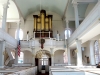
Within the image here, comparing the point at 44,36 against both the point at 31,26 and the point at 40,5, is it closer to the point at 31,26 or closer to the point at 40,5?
the point at 31,26

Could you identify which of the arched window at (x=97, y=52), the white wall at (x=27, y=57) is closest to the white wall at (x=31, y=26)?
the white wall at (x=27, y=57)

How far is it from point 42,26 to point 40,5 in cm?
362

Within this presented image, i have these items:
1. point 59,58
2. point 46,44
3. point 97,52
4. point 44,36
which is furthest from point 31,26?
point 97,52

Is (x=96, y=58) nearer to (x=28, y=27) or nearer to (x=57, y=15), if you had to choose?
(x=57, y=15)

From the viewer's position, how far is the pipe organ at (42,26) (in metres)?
19.1

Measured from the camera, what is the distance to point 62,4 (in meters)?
18.7

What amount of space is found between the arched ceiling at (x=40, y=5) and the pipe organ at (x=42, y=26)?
1525mm

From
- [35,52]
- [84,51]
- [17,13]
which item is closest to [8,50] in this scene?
[35,52]

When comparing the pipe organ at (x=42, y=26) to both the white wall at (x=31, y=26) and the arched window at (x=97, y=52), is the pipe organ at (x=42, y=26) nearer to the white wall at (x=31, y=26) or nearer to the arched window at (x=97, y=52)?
the white wall at (x=31, y=26)

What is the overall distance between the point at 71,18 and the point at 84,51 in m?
5.30

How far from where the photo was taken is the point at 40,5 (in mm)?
20750

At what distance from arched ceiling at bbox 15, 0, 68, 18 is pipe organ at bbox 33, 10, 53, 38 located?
5.00 feet

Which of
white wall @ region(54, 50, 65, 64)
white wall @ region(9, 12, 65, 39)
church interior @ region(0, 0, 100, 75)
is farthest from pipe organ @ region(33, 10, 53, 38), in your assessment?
white wall @ region(54, 50, 65, 64)

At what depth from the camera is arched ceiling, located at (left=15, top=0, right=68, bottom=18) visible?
1859 cm
